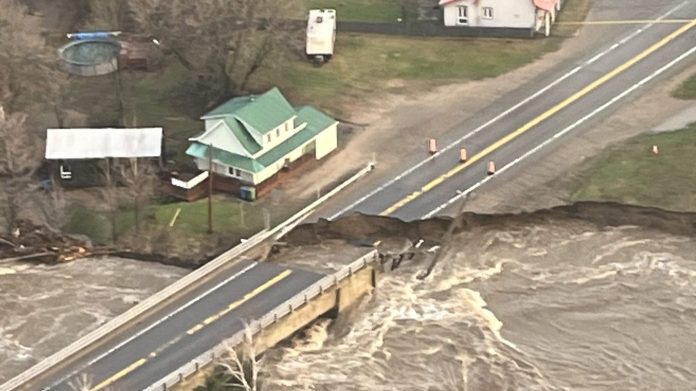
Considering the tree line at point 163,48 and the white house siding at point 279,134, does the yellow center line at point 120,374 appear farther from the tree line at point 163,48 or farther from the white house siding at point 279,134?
the white house siding at point 279,134

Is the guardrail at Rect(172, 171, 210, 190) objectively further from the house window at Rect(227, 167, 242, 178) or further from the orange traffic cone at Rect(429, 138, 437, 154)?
the orange traffic cone at Rect(429, 138, 437, 154)

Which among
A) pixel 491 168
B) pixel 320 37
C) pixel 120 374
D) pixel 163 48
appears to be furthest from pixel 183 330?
pixel 320 37

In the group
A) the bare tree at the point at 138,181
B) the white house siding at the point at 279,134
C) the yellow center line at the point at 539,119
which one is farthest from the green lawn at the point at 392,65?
the bare tree at the point at 138,181

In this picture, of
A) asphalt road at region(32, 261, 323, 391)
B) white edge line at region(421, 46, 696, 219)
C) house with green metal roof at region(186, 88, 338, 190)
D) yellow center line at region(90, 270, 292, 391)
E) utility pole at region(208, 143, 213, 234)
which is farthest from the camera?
house with green metal roof at region(186, 88, 338, 190)

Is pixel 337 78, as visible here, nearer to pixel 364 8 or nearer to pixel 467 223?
→ pixel 364 8

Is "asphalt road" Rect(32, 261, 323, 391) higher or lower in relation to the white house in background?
lower

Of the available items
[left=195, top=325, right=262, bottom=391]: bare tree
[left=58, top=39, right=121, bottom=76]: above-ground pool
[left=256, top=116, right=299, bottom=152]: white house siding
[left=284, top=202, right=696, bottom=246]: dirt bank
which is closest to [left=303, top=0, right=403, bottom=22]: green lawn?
[left=58, top=39, right=121, bottom=76]: above-ground pool
